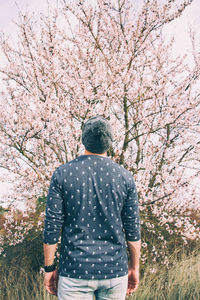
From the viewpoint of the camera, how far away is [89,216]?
4.57 feet

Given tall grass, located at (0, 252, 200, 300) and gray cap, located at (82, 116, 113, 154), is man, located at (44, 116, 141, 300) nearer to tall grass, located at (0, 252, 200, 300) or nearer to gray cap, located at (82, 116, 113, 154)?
gray cap, located at (82, 116, 113, 154)

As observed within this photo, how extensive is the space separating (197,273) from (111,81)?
Answer: 3.27 metres

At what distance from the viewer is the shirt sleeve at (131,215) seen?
5.00ft

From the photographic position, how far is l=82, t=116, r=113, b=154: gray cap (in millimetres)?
1431

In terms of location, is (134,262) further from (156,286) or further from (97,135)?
(156,286)

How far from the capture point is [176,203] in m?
3.89

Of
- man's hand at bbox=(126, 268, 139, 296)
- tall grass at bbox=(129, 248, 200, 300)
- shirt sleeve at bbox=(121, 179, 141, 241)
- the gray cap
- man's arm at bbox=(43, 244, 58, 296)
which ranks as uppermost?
the gray cap

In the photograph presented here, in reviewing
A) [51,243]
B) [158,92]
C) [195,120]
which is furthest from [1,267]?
[195,120]

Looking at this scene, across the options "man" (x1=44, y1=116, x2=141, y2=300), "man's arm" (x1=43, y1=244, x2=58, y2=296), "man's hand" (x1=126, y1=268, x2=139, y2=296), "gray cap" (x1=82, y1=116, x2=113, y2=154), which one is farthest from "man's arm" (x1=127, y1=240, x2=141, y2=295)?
"gray cap" (x1=82, y1=116, x2=113, y2=154)

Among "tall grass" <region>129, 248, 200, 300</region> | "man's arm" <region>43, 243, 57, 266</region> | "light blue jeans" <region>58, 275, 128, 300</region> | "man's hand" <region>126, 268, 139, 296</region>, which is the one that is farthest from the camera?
"tall grass" <region>129, 248, 200, 300</region>

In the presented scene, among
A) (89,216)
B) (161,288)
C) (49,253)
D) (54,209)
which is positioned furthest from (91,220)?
(161,288)

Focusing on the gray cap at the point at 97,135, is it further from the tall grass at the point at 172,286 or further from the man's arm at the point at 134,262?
the tall grass at the point at 172,286

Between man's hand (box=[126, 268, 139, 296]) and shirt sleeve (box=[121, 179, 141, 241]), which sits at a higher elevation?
shirt sleeve (box=[121, 179, 141, 241])

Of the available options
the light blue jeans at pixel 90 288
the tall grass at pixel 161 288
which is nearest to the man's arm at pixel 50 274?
the light blue jeans at pixel 90 288
